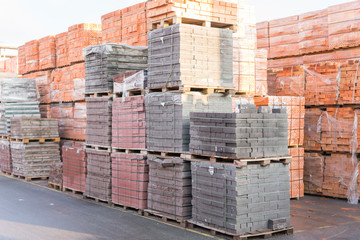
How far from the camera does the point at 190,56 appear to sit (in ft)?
27.1

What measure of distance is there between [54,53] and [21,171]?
455 centimetres

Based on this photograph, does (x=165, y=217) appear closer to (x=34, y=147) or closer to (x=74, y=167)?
(x=74, y=167)

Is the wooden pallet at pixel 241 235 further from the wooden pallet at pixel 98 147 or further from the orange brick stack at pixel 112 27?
the orange brick stack at pixel 112 27

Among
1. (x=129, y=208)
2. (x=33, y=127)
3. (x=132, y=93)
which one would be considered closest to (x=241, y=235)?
(x=129, y=208)

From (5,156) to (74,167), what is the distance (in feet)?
17.6

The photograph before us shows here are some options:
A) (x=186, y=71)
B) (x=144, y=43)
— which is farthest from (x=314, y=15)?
(x=186, y=71)

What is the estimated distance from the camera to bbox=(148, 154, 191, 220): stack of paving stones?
798cm

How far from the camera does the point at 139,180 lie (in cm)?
896

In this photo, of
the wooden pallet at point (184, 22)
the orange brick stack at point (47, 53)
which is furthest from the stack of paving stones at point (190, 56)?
the orange brick stack at point (47, 53)

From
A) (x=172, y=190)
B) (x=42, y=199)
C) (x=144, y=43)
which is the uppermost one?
(x=144, y=43)

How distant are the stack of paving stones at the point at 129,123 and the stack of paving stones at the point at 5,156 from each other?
6914 mm

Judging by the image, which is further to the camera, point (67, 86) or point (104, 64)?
point (67, 86)

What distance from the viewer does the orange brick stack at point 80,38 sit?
1435 cm

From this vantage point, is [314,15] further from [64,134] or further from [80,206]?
[64,134]
